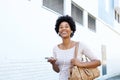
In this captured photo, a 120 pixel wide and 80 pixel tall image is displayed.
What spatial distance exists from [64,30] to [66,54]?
0.80 feet

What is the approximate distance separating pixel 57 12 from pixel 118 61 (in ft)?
50.5

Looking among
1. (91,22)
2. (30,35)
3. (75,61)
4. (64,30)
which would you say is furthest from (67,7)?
(75,61)

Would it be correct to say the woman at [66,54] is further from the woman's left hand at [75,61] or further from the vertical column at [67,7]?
the vertical column at [67,7]

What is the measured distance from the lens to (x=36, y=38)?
26.6 ft

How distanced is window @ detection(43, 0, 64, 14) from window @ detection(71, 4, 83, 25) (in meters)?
1.61

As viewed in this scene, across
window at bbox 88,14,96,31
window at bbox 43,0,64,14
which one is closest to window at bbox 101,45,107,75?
window at bbox 88,14,96,31

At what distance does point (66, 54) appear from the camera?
2.95m

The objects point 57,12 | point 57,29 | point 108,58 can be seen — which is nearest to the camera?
point 57,29

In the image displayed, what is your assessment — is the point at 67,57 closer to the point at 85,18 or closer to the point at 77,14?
the point at 77,14

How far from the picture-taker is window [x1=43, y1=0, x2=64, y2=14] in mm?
9180

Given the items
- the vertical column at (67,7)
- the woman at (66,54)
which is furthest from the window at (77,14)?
the woman at (66,54)

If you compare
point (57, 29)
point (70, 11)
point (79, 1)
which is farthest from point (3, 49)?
point (79, 1)

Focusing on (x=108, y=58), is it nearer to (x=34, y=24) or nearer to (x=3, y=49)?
(x=34, y=24)

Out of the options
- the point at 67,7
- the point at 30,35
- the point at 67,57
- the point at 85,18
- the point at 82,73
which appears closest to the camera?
the point at 82,73
